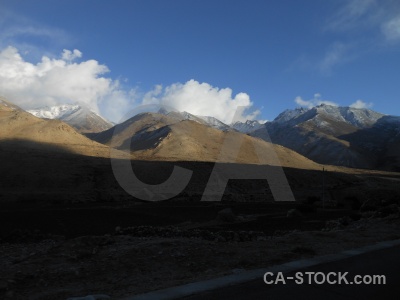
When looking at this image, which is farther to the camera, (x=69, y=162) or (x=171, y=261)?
(x=69, y=162)

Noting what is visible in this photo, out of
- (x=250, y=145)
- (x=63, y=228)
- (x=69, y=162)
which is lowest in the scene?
(x=63, y=228)

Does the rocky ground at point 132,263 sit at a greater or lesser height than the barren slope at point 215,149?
lesser

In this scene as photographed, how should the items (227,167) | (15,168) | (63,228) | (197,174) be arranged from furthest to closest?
(227,167), (197,174), (15,168), (63,228)

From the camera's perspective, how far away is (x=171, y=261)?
1181 cm

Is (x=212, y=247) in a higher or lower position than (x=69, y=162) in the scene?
lower

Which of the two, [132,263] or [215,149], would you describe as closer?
[132,263]

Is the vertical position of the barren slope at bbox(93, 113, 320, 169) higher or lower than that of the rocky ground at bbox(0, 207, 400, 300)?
higher

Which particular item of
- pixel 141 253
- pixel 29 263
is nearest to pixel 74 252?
pixel 29 263

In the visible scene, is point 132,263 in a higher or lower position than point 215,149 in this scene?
lower

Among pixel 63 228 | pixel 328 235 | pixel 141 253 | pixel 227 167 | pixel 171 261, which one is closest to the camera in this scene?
pixel 171 261

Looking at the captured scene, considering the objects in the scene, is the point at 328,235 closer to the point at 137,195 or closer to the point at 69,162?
the point at 137,195

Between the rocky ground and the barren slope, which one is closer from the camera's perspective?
the rocky ground

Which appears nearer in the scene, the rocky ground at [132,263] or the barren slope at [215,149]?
the rocky ground at [132,263]

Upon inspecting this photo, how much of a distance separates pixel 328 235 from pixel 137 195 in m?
47.3
